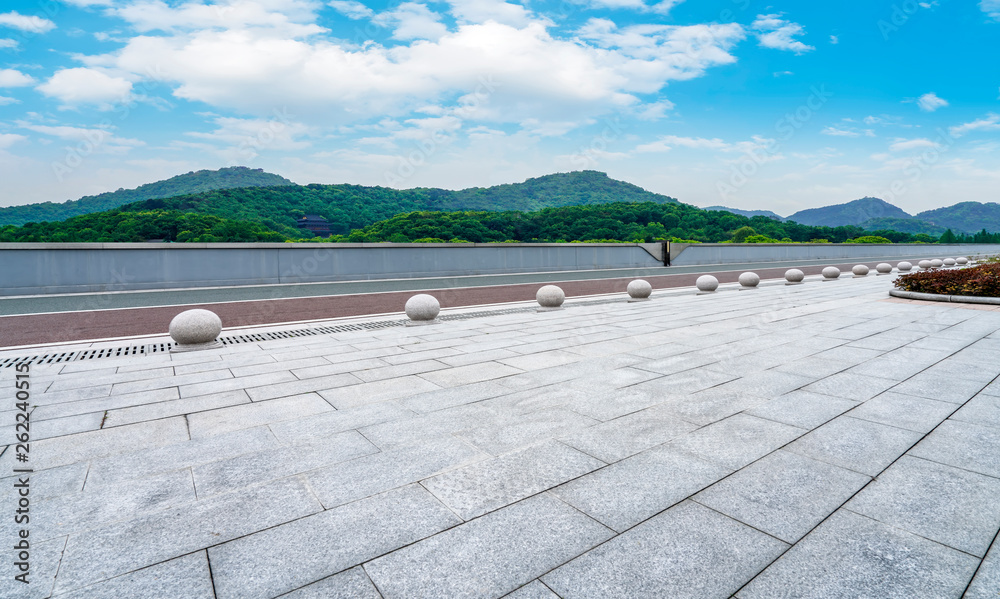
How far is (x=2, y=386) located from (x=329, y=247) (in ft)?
40.5

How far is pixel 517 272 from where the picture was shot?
2347 centimetres

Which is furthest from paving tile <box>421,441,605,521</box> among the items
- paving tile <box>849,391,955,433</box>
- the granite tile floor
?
paving tile <box>849,391,955,433</box>

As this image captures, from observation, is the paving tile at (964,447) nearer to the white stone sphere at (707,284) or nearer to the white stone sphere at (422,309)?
the white stone sphere at (422,309)

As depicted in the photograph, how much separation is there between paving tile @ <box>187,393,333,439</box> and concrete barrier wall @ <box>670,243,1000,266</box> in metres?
27.4

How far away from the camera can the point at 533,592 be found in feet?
8.51

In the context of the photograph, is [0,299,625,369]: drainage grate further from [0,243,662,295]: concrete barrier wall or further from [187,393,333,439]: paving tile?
[0,243,662,295]: concrete barrier wall

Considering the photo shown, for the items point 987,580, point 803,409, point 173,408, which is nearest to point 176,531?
point 173,408

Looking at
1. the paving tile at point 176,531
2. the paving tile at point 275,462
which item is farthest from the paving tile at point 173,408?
the paving tile at point 176,531

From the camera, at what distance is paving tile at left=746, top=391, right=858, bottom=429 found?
4.99m

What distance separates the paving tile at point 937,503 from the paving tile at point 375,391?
13.9 ft

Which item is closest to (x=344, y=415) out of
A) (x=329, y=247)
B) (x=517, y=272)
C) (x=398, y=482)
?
(x=398, y=482)

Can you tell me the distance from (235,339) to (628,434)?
8236 mm

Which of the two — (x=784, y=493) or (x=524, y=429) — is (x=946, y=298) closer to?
(x=784, y=493)

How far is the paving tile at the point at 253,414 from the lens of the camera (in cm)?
506
